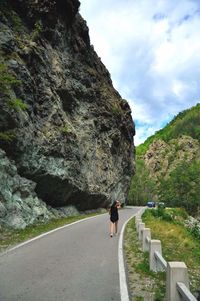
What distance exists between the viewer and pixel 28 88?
80.8ft

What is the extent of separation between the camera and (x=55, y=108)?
29.5m

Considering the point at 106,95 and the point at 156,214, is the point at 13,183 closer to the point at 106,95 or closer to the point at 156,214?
the point at 156,214

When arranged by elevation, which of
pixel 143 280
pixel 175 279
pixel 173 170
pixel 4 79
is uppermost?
pixel 173 170

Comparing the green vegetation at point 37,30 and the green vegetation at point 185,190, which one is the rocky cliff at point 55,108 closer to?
the green vegetation at point 37,30

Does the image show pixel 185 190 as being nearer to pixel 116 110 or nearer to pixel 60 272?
pixel 116 110

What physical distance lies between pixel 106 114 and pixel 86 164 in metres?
10.4

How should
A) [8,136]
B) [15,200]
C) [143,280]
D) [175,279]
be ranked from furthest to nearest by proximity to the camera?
[15,200] < [8,136] < [143,280] < [175,279]

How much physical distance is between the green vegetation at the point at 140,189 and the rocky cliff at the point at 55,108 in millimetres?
55592

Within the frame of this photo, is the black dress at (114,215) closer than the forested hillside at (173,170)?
Yes

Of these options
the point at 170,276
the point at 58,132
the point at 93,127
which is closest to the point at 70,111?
the point at 93,127

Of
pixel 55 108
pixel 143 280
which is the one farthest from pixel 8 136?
pixel 143 280

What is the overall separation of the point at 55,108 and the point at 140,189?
82903 millimetres

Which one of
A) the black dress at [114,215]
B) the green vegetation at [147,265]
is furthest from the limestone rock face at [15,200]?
the green vegetation at [147,265]

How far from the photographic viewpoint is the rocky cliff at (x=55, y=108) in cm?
2238
